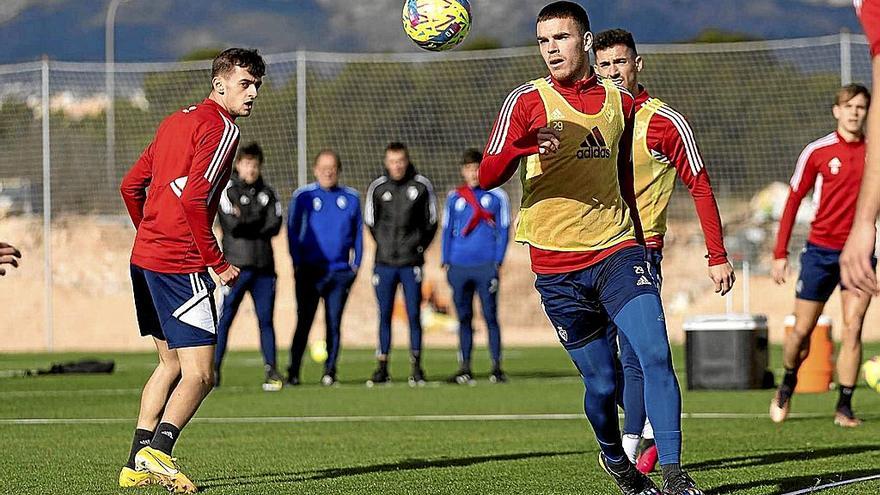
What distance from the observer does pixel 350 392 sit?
13.9m

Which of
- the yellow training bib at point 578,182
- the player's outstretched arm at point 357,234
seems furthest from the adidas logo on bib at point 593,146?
the player's outstretched arm at point 357,234

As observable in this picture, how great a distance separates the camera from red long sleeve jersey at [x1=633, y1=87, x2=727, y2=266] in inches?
277

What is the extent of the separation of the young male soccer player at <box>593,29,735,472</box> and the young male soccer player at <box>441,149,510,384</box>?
285 inches

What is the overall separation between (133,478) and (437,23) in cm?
260

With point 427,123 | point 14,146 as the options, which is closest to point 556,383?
point 427,123

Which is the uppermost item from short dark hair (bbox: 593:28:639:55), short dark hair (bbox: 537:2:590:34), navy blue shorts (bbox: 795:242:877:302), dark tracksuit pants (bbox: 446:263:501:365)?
short dark hair (bbox: 593:28:639:55)

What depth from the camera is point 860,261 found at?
12.1 feet

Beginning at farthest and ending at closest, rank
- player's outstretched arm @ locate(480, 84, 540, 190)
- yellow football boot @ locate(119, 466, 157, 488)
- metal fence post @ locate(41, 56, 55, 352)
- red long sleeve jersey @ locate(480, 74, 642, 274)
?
metal fence post @ locate(41, 56, 55, 352)
yellow football boot @ locate(119, 466, 157, 488)
red long sleeve jersey @ locate(480, 74, 642, 274)
player's outstretched arm @ locate(480, 84, 540, 190)

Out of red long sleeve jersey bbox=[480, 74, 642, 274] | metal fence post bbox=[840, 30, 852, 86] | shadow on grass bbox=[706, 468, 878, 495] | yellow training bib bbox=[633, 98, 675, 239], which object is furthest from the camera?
metal fence post bbox=[840, 30, 852, 86]

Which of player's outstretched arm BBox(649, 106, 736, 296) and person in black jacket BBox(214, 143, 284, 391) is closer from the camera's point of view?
player's outstretched arm BBox(649, 106, 736, 296)

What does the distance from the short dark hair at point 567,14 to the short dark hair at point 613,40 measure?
1384 mm

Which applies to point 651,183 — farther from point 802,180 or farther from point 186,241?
point 802,180

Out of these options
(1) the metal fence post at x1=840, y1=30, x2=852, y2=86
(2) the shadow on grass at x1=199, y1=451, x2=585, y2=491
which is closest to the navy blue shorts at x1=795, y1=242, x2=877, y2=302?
(2) the shadow on grass at x1=199, y1=451, x2=585, y2=491

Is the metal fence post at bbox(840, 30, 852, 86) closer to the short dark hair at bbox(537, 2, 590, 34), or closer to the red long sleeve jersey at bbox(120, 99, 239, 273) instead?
the red long sleeve jersey at bbox(120, 99, 239, 273)
